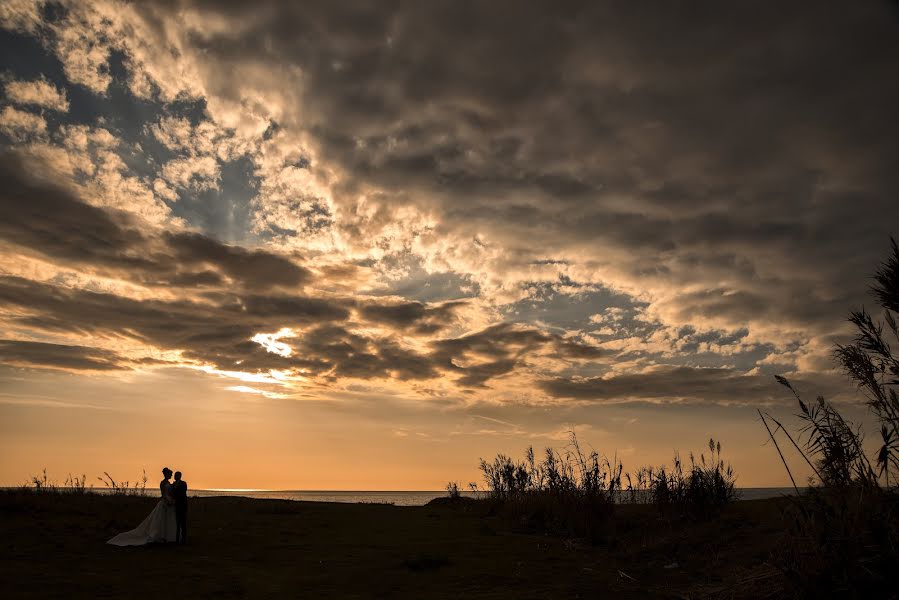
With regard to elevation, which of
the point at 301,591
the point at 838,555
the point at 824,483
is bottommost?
the point at 301,591

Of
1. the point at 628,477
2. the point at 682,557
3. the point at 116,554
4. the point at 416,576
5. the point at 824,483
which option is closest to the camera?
the point at 824,483

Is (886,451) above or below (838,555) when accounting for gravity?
above

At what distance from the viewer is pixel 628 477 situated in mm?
17828

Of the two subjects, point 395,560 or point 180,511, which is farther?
point 180,511

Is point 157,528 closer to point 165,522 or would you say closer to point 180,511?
point 165,522

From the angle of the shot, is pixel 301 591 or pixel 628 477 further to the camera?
pixel 628 477

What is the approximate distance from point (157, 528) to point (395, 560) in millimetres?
7095

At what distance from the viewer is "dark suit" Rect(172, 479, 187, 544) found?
14923 mm

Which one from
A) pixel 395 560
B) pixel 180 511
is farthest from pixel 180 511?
pixel 395 560

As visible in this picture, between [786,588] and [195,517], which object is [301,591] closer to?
[786,588]

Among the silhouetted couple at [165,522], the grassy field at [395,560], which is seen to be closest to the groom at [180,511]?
the silhouetted couple at [165,522]

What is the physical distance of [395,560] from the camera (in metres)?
11.9

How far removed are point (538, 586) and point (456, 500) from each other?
29652 millimetres

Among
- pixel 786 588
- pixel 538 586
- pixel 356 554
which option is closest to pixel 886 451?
pixel 786 588
